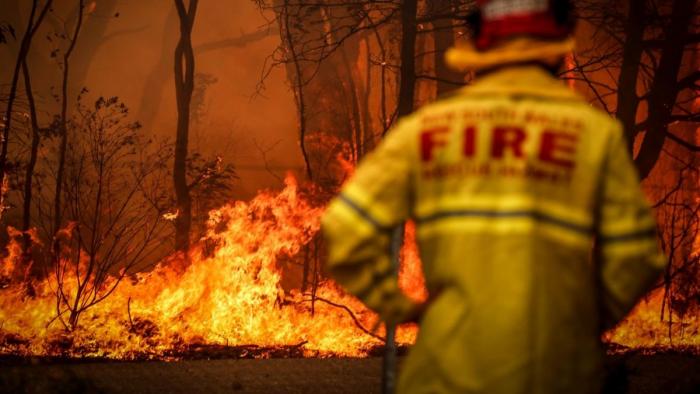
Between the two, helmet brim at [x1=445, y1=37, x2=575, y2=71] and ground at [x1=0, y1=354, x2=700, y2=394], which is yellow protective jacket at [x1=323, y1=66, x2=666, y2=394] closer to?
helmet brim at [x1=445, y1=37, x2=575, y2=71]

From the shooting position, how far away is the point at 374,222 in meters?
1.83

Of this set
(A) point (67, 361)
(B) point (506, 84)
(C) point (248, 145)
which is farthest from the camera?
(C) point (248, 145)

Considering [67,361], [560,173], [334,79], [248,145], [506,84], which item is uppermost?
[334,79]

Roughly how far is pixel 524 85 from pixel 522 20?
0.56ft

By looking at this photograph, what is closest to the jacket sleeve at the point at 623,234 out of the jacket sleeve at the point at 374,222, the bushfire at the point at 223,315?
the jacket sleeve at the point at 374,222

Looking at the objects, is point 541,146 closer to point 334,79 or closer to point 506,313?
point 506,313

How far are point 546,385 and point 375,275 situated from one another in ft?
1.71

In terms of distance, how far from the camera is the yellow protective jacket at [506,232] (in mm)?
1730

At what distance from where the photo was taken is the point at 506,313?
1.72 metres

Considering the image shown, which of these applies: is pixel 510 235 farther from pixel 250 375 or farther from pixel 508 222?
pixel 250 375

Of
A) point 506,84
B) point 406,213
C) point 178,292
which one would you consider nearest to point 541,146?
point 506,84

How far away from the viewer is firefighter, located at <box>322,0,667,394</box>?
1.73m

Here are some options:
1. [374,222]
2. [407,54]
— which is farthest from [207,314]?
[374,222]

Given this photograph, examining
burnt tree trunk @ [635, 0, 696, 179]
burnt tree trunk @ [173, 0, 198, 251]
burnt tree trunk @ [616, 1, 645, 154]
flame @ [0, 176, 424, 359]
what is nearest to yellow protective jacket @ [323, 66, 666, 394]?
flame @ [0, 176, 424, 359]
